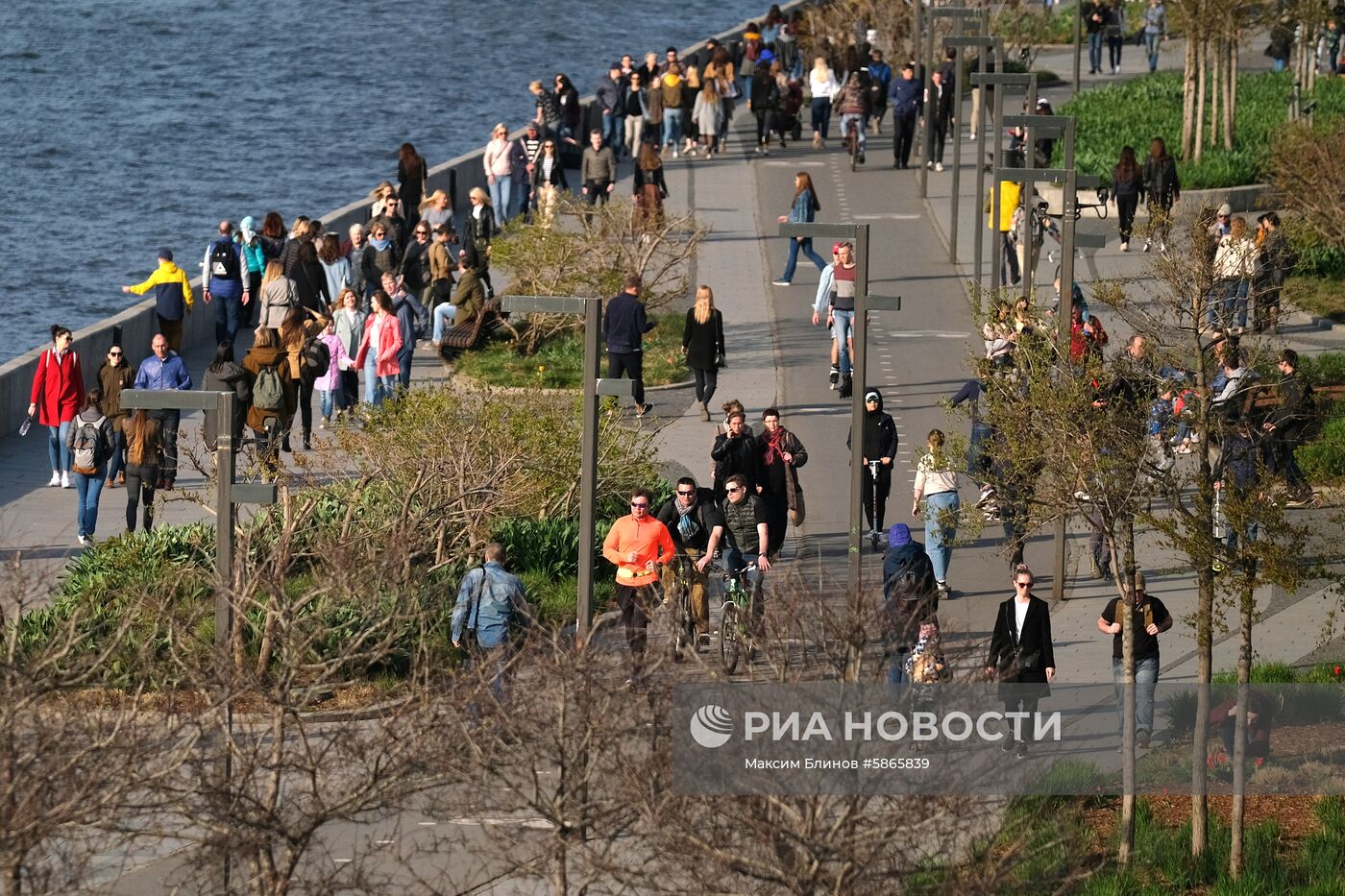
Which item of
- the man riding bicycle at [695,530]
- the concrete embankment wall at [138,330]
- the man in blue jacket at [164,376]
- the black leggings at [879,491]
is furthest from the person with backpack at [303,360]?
the man riding bicycle at [695,530]

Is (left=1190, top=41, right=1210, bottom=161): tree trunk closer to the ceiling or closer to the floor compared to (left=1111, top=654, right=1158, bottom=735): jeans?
closer to the ceiling

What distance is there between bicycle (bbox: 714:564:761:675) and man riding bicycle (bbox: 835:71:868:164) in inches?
Result: 811

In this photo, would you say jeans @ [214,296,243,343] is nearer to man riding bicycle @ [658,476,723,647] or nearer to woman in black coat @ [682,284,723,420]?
woman in black coat @ [682,284,723,420]

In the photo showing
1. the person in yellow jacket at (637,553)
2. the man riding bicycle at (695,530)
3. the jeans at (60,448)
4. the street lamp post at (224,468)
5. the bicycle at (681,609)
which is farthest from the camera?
the jeans at (60,448)

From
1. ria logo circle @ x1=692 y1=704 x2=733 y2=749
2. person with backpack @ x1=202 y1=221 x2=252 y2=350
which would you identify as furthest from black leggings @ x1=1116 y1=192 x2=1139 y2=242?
ria logo circle @ x1=692 y1=704 x2=733 y2=749

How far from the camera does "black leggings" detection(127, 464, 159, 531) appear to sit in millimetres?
20125

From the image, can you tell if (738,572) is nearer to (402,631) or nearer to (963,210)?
(402,631)

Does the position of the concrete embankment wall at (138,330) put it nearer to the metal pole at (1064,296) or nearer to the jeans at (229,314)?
the jeans at (229,314)

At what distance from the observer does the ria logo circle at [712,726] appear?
38.7ft

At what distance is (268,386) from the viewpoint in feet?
71.8

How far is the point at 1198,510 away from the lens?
14.4 meters

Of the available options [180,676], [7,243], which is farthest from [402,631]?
[7,243]

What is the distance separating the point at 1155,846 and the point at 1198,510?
1910 mm

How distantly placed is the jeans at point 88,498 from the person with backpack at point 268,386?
1.63 metres
